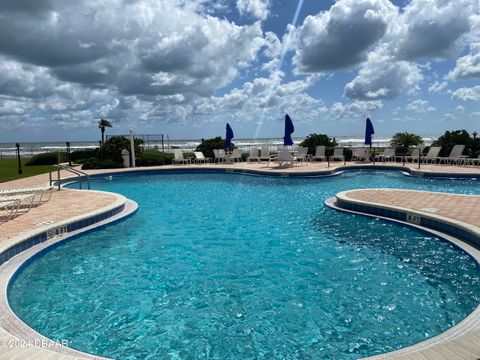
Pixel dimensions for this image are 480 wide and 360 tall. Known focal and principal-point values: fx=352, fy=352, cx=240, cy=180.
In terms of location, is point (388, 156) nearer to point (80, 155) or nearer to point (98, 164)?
point (98, 164)

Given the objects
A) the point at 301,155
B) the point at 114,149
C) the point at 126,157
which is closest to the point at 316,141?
the point at 301,155

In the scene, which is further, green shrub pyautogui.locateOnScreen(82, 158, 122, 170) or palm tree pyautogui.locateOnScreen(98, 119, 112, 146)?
palm tree pyautogui.locateOnScreen(98, 119, 112, 146)

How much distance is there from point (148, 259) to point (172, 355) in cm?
264

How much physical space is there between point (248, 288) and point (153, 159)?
15898 mm

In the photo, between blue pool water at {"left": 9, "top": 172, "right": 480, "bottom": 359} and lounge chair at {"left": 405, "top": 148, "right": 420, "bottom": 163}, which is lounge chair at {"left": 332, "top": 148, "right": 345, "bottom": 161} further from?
blue pool water at {"left": 9, "top": 172, "right": 480, "bottom": 359}

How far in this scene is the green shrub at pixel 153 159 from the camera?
765 inches

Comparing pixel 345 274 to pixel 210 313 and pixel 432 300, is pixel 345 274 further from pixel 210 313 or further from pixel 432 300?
pixel 210 313

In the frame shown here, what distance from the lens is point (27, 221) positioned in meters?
6.98

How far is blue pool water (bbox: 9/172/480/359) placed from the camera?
11.5ft

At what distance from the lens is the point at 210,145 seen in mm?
22125

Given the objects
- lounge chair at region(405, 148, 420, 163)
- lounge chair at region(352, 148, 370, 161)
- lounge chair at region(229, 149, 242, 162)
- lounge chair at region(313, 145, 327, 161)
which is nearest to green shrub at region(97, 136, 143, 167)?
lounge chair at region(229, 149, 242, 162)

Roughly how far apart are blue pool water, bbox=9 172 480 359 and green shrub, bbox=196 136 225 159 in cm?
1393

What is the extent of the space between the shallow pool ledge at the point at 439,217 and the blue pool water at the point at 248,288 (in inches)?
11.8

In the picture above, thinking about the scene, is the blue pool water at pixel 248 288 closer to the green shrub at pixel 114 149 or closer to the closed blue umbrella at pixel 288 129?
the closed blue umbrella at pixel 288 129
